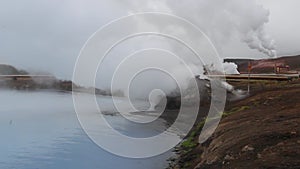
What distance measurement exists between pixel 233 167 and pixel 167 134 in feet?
70.4

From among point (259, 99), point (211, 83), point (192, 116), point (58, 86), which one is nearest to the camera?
point (259, 99)

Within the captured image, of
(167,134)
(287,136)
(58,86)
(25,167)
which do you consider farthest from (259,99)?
(58,86)

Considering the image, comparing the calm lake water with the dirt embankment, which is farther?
the calm lake water

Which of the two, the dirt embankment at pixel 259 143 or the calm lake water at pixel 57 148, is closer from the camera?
the dirt embankment at pixel 259 143

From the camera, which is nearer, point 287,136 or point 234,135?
point 287,136

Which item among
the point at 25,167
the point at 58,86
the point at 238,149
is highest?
the point at 58,86

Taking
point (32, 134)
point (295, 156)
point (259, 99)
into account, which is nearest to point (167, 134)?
point (259, 99)

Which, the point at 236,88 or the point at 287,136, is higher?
the point at 236,88

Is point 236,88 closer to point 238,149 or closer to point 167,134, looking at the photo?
point 167,134

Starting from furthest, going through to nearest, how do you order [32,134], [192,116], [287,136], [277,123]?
[192,116] < [32,134] < [277,123] < [287,136]

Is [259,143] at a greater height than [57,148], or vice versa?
[259,143]

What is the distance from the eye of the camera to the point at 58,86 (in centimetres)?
12075

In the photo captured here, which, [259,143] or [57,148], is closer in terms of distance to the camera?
[259,143]

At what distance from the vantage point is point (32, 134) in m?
34.6
